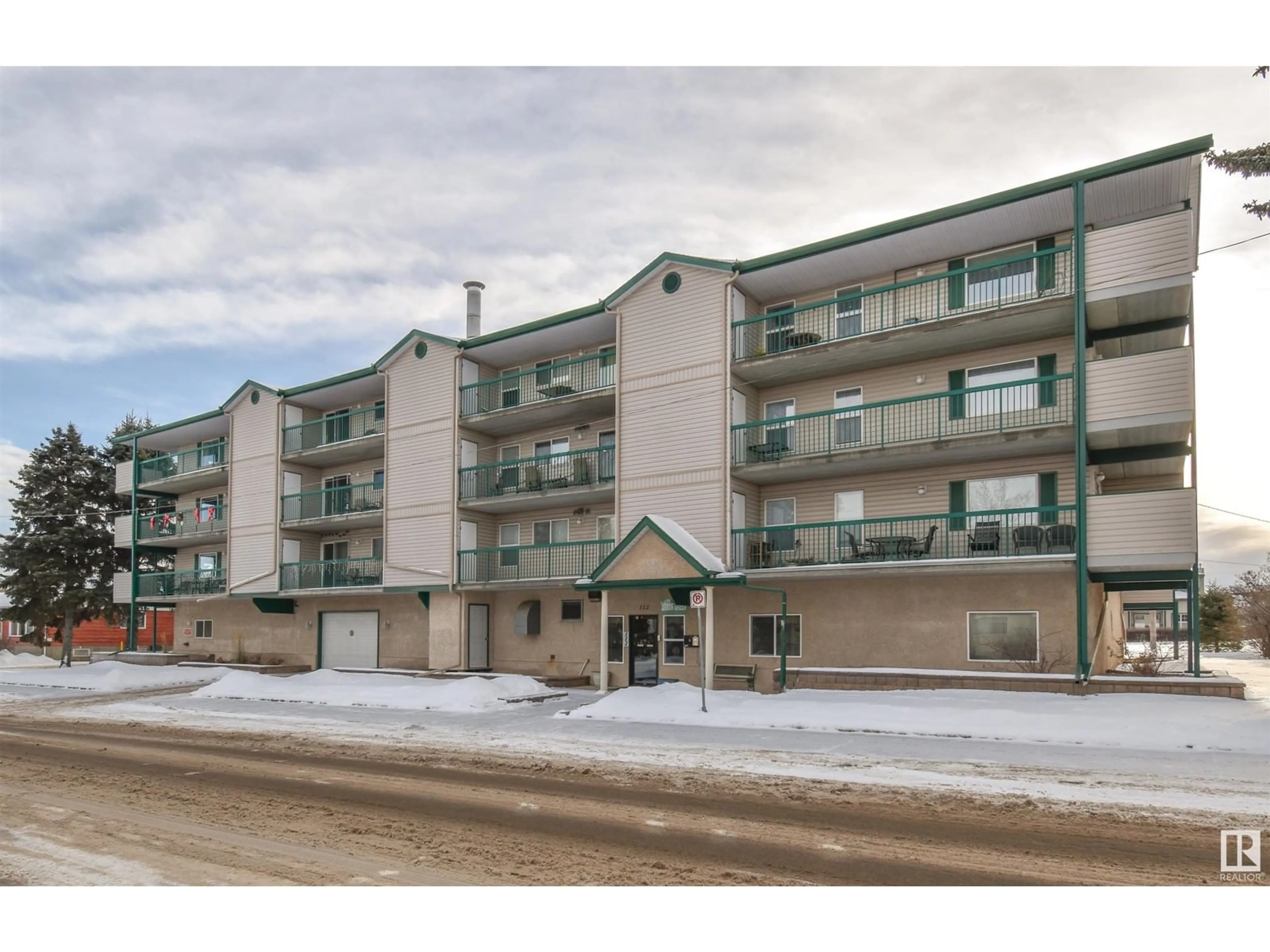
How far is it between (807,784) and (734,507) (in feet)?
42.9

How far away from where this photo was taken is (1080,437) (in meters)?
18.9

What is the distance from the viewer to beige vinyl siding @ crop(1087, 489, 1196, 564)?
58.7 ft

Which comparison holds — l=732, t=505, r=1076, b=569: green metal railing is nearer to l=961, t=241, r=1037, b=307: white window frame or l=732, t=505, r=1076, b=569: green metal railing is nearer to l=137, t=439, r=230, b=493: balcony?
l=961, t=241, r=1037, b=307: white window frame

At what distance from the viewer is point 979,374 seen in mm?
21969

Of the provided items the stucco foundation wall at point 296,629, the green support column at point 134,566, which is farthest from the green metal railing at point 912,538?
the green support column at point 134,566

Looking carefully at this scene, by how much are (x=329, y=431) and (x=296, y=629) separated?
27.1 ft

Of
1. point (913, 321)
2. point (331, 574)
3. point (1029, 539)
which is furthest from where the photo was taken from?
point (331, 574)

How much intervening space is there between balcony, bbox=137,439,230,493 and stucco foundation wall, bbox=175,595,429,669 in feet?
18.5

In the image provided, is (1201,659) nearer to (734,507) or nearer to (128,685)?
(734,507)

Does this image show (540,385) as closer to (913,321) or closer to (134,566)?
(913,321)

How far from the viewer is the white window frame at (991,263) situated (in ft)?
68.3

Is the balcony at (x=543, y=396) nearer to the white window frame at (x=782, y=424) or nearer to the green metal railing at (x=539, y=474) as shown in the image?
the green metal railing at (x=539, y=474)

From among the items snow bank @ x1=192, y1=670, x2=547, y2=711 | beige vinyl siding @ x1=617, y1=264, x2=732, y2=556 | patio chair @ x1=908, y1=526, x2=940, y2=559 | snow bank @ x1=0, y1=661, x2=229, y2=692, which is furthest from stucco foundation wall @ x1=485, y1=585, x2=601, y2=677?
snow bank @ x1=0, y1=661, x2=229, y2=692

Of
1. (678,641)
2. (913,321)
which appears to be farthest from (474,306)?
(913,321)
